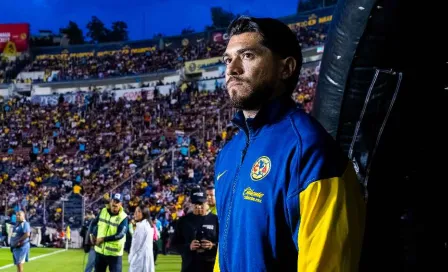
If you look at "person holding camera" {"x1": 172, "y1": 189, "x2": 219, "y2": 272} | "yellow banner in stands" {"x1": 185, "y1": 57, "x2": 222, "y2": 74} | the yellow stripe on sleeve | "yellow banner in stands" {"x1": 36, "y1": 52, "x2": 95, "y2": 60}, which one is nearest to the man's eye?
the yellow stripe on sleeve

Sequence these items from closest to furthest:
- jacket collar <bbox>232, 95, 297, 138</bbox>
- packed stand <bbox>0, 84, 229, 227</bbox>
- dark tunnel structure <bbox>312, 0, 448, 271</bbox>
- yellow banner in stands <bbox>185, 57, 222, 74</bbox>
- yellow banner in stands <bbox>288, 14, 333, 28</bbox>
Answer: jacket collar <bbox>232, 95, 297, 138</bbox> < dark tunnel structure <bbox>312, 0, 448, 271</bbox> < packed stand <bbox>0, 84, 229, 227</bbox> < yellow banner in stands <bbox>288, 14, 333, 28</bbox> < yellow banner in stands <bbox>185, 57, 222, 74</bbox>

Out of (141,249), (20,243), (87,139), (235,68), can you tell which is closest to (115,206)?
(141,249)

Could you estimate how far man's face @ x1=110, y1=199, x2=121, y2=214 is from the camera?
9586 millimetres

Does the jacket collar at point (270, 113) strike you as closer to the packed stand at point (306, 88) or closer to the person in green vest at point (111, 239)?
the person in green vest at point (111, 239)

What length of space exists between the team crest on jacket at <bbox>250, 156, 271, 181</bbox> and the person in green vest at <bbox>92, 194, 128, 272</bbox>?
25.9 ft

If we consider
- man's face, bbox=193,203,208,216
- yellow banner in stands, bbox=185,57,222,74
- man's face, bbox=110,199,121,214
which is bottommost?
man's face, bbox=110,199,121,214

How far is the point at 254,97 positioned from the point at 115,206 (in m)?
7.96

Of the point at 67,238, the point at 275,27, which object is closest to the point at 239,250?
the point at 275,27

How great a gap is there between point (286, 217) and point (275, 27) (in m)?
0.64

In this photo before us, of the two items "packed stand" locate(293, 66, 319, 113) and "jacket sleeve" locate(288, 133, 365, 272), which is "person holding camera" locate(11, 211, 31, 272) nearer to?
"jacket sleeve" locate(288, 133, 365, 272)

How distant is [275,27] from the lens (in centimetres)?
201

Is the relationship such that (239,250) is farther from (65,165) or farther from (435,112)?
(65,165)

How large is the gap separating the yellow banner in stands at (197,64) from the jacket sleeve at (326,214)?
140 feet

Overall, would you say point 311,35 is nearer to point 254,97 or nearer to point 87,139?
point 87,139
